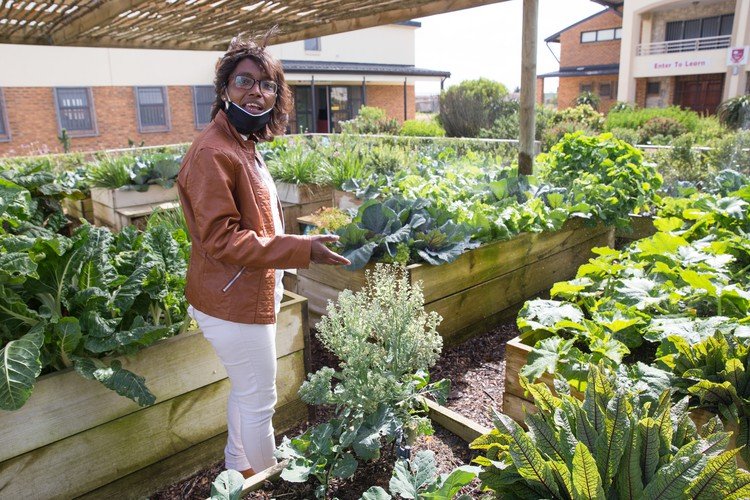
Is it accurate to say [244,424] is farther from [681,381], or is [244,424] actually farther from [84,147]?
[84,147]

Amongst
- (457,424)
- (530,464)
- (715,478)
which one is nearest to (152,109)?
(457,424)

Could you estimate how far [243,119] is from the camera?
1921mm

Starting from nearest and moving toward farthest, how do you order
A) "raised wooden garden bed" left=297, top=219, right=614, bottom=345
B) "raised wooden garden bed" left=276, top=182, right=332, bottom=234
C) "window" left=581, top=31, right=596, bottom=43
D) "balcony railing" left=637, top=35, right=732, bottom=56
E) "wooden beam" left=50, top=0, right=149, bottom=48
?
"raised wooden garden bed" left=297, top=219, right=614, bottom=345 → "wooden beam" left=50, top=0, right=149, bottom=48 → "raised wooden garden bed" left=276, top=182, right=332, bottom=234 → "balcony railing" left=637, top=35, right=732, bottom=56 → "window" left=581, top=31, right=596, bottom=43

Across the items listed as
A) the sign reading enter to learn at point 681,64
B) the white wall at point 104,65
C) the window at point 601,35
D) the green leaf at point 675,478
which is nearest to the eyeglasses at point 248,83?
the green leaf at point 675,478

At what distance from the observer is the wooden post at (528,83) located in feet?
14.0

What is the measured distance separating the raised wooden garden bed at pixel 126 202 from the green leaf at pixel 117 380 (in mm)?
4016

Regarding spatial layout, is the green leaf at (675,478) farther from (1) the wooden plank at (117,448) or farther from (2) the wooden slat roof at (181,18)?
(2) the wooden slat roof at (181,18)

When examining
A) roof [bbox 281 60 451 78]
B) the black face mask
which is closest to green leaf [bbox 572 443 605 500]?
the black face mask

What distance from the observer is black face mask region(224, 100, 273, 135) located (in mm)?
1916

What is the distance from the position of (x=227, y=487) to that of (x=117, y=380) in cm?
72

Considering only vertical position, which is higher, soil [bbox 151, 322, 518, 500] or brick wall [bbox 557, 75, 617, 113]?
brick wall [bbox 557, 75, 617, 113]

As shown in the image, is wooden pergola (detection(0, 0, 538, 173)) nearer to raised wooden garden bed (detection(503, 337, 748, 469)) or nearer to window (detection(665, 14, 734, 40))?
raised wooden garden bed (detection(503, 337, 748, 469))

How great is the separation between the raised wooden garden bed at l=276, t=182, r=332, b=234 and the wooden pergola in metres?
1.67

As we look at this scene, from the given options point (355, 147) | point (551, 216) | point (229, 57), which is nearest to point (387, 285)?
point (229, 57)
